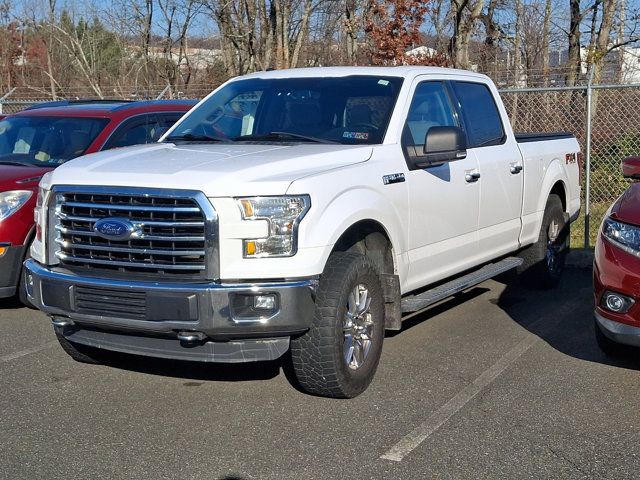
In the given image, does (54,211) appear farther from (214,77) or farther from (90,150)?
(214,77)

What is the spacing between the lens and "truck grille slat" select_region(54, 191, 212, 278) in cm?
482

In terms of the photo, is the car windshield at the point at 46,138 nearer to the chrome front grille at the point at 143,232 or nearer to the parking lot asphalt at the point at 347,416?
the parking lot asphalt at the point at 347,416

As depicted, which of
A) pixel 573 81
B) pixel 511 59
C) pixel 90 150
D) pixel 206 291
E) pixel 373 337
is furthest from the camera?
pixel 511 59

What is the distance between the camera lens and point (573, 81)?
1391 cm

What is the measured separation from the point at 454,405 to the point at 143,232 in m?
2.07

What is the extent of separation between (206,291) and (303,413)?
3.20 feet

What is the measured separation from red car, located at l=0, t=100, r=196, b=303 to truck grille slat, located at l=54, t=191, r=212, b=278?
2329mm

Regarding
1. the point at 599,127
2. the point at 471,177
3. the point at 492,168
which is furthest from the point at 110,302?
the point at 599,127

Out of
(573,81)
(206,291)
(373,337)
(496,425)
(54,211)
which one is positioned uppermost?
(573,81)

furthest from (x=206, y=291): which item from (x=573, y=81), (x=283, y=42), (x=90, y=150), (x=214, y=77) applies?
(x=214, y=77)

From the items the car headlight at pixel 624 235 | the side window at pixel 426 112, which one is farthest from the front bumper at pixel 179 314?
the car headlight at pixel 624 235

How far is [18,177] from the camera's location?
296 inches

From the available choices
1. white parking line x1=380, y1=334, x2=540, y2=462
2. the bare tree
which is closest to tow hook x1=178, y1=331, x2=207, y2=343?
white parking line x1=380, y1=334, x2=540, y2=462

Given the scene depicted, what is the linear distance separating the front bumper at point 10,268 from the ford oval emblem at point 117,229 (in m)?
2.65
